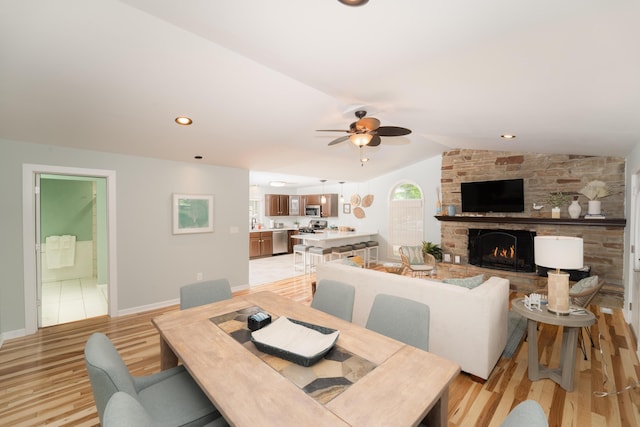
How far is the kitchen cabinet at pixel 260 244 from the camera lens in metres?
8.38

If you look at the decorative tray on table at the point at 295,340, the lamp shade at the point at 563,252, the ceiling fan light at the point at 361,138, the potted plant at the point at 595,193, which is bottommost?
the decorative tray on table at the point at 295,340

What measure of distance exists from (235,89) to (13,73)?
1.49 metres

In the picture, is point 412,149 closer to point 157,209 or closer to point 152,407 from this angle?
point 157,209

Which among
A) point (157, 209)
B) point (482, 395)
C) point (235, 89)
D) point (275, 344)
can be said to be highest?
point (235, 89)

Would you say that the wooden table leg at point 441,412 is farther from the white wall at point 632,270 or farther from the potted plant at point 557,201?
the potted plant at point 557,201

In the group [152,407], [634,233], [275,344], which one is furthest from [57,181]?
[634,233]

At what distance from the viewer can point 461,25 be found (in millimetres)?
1327

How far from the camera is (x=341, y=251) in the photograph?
6621mm

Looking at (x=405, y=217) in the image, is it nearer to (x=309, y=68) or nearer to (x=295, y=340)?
(x=309, y=68)

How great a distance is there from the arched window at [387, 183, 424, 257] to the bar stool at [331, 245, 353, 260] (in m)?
1.50

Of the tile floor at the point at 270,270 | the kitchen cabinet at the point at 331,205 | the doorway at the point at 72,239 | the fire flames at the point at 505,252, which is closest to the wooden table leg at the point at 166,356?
the tile floor at the point at 270,270

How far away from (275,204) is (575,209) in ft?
24.9

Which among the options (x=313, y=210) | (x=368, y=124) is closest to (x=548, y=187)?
(x=368, y=124)

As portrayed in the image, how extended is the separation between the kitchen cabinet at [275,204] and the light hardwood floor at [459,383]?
6.17 m
